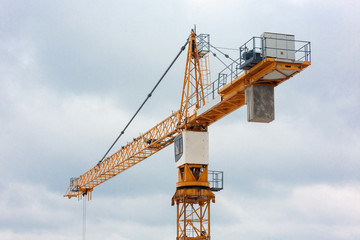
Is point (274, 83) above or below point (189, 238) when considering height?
above

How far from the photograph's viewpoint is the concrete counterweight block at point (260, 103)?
153ft

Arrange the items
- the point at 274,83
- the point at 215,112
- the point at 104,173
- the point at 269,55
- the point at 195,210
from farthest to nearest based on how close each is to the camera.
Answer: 1. the point at 104,173
2. the point at 195,210
3. the point at 215,112
4. the point at 274,83
5. the point at 269,55

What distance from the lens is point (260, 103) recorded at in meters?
47.1

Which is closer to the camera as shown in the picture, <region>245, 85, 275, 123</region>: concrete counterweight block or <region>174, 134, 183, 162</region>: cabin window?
<region>245, 85, 275, 123</region>: concrete counterweight block

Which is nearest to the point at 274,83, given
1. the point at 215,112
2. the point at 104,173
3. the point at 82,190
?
the point at 215,112

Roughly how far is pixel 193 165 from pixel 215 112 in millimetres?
5896

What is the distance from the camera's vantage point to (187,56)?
63.0 m

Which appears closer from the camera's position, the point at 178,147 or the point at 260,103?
the point at 260,103

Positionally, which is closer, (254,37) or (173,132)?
(254,37)

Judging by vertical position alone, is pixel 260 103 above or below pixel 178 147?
above

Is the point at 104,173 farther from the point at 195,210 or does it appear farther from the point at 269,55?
the point at 269,55

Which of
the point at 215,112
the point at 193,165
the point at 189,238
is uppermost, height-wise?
the point at 215,112

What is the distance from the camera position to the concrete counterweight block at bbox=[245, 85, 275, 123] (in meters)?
46.5

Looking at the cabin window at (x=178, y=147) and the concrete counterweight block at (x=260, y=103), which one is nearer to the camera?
the concrete counterweight block at (x=260, y=103)
